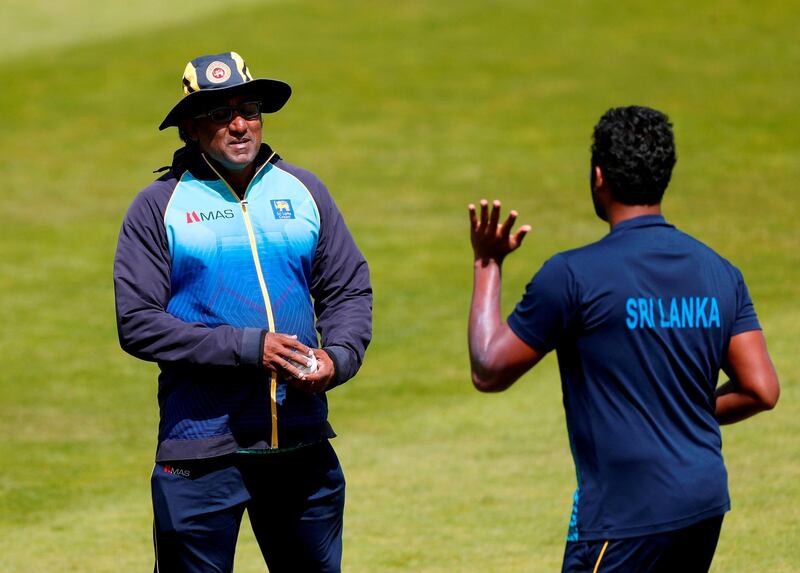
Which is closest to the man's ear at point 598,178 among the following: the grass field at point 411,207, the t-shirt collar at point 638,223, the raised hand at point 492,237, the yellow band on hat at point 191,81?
the t-shirt collar at point 638,223

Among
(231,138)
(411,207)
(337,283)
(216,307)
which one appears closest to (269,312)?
(216,307)

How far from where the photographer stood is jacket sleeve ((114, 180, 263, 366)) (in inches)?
189

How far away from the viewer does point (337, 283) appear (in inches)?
206

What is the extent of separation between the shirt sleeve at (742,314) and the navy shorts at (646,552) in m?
0.56

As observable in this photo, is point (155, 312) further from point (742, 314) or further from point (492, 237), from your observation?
point (742, 314)

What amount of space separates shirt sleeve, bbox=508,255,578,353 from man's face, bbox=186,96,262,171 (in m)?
1.43

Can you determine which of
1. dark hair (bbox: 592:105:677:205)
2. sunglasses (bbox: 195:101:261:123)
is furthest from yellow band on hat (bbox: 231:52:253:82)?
dark hair (bbox: 592:105:677:205)

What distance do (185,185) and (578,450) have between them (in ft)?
5.80

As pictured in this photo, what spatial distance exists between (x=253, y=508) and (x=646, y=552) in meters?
1.56

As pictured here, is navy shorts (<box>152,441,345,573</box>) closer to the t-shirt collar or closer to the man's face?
the man's face

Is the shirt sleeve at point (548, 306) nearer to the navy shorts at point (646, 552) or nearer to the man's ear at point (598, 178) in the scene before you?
the man's ear at point (598, 178)

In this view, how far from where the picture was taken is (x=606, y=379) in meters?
4.09

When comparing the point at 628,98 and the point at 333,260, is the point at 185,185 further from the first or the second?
the point at 628,98

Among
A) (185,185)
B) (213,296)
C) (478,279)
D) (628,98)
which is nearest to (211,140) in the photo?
(185,185)
